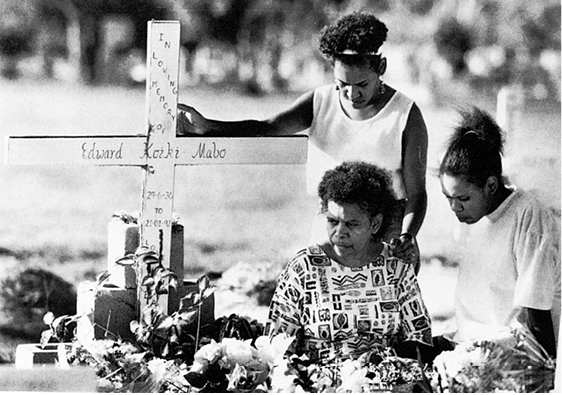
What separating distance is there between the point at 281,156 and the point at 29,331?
1192 mm

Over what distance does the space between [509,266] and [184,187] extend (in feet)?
4.23

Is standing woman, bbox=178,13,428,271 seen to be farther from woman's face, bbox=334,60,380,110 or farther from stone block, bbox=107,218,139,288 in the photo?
stone block, bbox=107,218,139,288

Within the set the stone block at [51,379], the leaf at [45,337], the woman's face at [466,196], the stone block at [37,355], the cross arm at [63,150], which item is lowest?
the stone block at [51,379]

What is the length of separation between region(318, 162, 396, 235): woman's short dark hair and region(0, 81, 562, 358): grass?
0.11 meters

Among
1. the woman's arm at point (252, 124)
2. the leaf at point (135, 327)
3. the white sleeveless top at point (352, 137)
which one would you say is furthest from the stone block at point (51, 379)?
the white sleeveless top at point (352, 137)

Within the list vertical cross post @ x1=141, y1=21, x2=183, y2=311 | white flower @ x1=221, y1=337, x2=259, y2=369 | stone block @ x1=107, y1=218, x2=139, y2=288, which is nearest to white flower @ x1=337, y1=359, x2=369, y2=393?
white flower @ x1=221, y1=337, x2=259, y2=369

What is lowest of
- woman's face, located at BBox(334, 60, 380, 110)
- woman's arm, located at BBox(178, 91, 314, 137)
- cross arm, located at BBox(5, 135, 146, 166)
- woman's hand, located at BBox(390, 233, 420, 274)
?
woman's hand, located at BBox(390, 233, 420, 274)

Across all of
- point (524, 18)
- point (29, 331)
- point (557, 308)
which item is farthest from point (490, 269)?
point (29, 331)

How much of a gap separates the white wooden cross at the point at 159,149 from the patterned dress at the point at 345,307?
0.43 metres

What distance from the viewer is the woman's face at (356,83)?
4.36 meters

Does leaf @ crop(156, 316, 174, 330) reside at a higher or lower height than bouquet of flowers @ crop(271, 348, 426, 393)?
higher

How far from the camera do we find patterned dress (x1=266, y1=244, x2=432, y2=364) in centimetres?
428

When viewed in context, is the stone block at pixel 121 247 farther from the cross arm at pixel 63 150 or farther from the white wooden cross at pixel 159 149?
the cross arm at pixel 63 150

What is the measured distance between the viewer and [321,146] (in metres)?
4.41
